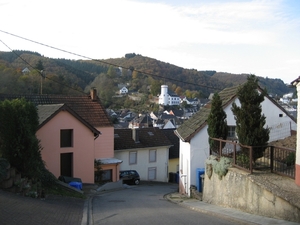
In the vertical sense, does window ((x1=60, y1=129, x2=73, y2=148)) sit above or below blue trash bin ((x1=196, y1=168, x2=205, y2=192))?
above

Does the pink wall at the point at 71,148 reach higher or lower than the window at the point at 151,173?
higher

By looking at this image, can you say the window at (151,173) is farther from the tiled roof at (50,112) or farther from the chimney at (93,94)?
the tiled roof at (50,112)

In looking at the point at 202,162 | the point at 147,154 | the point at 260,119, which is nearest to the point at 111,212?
the point at 260,119

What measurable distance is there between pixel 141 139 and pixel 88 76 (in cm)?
9001

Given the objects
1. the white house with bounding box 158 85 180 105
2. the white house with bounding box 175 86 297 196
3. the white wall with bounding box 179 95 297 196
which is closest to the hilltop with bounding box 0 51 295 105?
the white house with bounding box 158 85 180 105

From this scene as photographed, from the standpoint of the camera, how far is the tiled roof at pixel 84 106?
102 ft

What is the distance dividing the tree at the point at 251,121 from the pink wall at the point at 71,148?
603 inches

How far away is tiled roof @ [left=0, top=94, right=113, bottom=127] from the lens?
31109mm

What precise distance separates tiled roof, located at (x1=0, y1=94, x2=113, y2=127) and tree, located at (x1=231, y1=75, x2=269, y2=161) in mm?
19505

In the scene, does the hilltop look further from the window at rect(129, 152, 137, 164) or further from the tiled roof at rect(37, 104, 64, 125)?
the tiled roof at rect(37, 104, 64, 125)

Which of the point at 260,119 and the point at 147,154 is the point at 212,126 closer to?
the point at 260,119

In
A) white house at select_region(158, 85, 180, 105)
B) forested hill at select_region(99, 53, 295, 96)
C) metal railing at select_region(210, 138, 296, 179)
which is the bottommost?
metal railing at select_region(210, 138, 296, 179)

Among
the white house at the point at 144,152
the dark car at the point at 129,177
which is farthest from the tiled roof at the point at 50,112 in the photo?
the white house at the point at 144,152

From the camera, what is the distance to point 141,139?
3619 cm
